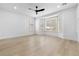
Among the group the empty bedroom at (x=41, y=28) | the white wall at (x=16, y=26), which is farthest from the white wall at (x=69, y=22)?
the white wall at (x=16, y=26)

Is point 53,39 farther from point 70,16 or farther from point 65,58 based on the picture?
point 65,58

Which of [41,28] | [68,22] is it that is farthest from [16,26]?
[68,22]

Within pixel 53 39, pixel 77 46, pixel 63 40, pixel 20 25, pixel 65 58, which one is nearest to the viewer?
pixel 65 58

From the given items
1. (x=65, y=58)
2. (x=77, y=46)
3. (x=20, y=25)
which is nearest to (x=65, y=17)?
(x=77, y=46)

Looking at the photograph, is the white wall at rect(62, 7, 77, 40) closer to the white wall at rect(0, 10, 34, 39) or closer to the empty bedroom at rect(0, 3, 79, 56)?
the empty bedroom at rect(0, 3, 79, 56)

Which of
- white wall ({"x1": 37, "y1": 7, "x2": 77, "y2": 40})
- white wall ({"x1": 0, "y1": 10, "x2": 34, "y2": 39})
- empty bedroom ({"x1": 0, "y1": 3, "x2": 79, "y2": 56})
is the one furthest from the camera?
white wall ({"x1": 37, "y1": 7, "x2": 77, "y2": 40})

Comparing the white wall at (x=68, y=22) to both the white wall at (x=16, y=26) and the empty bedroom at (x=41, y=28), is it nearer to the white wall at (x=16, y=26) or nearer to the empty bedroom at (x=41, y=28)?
the empty bedroom at (x=41, y=28)

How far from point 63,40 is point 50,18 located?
117cm

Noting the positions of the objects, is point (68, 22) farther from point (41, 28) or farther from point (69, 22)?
point (41, 28)

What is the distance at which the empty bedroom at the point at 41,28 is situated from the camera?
8.52 ft

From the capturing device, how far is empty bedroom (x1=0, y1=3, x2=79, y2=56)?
2.60 m

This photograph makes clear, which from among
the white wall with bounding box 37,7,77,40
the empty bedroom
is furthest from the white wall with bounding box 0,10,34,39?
the white wall with bounding box 37,7,77,40

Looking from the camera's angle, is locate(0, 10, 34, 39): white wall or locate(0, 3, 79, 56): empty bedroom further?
locate(0, 10, 34, 39): white wall

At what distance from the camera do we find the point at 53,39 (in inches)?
128
